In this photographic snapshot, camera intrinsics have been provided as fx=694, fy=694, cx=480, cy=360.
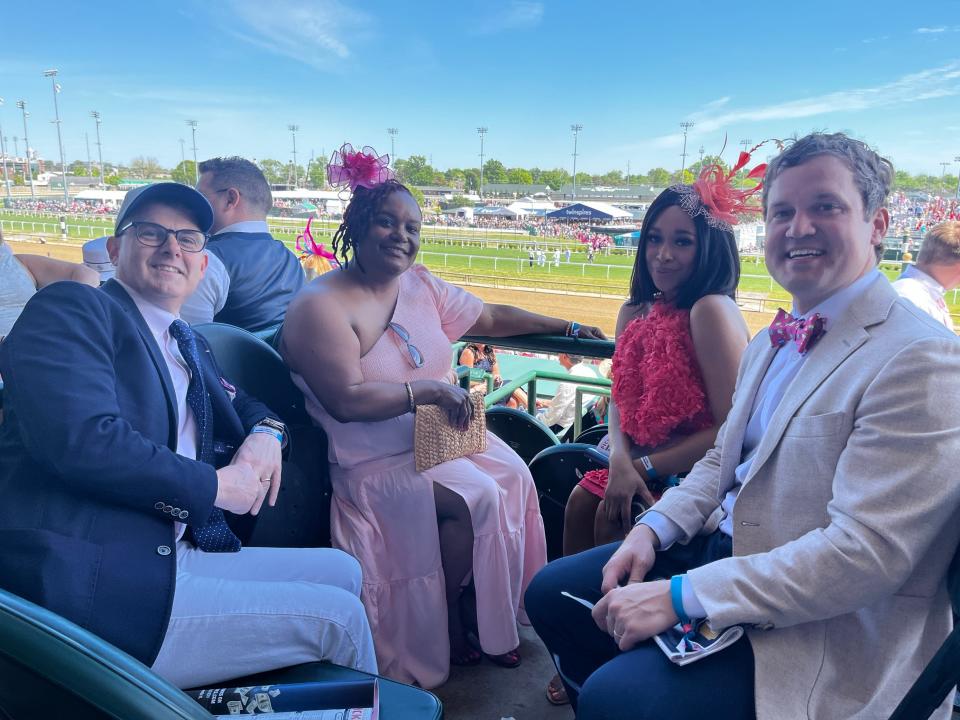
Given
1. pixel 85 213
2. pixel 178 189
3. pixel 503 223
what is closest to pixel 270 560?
pixel 178 189

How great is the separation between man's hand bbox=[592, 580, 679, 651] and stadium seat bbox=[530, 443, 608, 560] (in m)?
0.86

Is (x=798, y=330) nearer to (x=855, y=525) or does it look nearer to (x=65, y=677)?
(x=855, y=525)

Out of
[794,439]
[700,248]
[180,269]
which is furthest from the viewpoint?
[700,248]

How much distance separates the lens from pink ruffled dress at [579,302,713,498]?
1861 millimetres

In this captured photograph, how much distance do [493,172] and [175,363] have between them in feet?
258

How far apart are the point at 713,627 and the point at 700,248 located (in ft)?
3.59

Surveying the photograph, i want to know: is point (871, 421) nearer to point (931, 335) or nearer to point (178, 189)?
point (931, 335)

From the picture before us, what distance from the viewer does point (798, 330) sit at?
1287 mm

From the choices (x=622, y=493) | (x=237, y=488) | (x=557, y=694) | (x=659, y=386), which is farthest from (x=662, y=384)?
(x=237, y=488)

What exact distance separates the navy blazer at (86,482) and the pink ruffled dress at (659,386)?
115 centimetres

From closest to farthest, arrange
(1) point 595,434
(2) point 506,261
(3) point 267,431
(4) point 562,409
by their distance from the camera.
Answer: (3) point 267,431 < (1) point 595,434 < (4) point 562,409 < (2) point 506,261

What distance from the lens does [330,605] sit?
132 centimetres

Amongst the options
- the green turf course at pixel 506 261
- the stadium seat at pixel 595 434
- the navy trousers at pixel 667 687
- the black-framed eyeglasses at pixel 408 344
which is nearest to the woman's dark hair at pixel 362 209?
the black-framed eyeglasses at pixel 408 344

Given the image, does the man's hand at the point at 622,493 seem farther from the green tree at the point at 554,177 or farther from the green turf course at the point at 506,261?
the green tree at the point at 554,177
